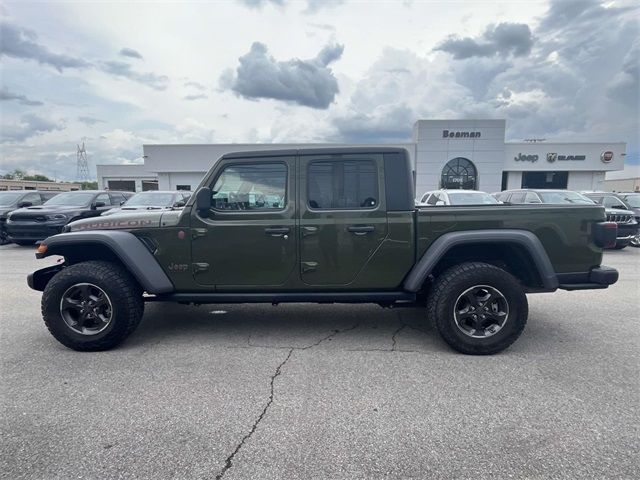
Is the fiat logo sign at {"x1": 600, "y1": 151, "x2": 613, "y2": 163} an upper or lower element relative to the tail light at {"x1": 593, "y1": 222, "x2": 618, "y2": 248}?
upper

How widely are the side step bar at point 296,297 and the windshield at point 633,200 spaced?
39.5ft

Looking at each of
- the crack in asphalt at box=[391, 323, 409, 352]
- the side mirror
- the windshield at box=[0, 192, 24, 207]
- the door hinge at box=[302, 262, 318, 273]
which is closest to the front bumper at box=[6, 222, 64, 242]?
the windshield at box=[0, 192, 24, 207]

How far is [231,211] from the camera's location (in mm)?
3537

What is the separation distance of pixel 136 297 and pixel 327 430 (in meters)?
2.38

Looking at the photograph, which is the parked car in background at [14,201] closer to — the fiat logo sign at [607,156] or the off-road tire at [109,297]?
the off-road tire at [109,297]

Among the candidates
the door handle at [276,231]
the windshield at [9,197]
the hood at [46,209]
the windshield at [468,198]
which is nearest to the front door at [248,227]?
the door handle at [276,231]

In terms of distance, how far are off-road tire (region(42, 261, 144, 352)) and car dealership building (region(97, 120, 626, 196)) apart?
2468 centimetres

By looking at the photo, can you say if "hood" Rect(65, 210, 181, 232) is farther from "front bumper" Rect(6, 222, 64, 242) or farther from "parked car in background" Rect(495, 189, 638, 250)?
"parked car in background" Rect(495, 189, 638, 250)

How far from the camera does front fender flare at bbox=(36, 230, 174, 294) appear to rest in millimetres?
3404

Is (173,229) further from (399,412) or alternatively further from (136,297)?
(399,412)

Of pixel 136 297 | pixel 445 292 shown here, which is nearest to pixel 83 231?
pixel 136 297

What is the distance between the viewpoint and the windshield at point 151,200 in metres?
10.2

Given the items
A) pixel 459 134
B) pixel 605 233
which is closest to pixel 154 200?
pixel 605 233

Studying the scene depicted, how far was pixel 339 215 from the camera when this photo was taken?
11.3ft
